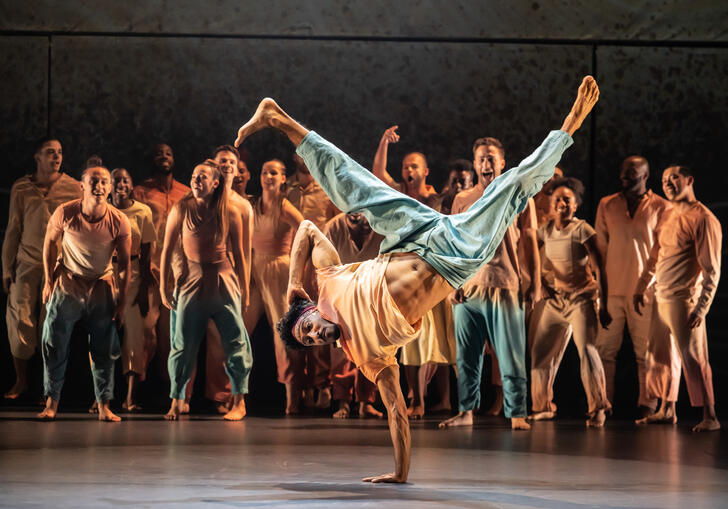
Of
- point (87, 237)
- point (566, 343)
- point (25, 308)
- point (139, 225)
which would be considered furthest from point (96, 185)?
point (566, 343)

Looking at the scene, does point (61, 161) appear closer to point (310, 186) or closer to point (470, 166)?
point (310, 186)

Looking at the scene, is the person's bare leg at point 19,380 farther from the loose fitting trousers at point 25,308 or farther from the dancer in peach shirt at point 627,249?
the dancer in peach shirt at point 627,249

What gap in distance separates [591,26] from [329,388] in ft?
12.2

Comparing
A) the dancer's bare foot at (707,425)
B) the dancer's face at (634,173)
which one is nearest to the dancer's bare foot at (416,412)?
the dancer's bare foot at (707,425)

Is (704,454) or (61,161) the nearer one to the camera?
(704,454)

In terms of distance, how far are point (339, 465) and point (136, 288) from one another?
3246mm

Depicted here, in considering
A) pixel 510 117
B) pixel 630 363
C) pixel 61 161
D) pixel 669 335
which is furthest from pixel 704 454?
pixel 61 161

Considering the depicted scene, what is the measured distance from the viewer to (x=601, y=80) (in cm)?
880

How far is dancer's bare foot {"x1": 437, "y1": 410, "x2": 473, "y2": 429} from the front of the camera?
23.6ft

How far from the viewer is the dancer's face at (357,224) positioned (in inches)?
311

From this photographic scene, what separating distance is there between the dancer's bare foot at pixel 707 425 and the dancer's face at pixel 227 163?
374cm

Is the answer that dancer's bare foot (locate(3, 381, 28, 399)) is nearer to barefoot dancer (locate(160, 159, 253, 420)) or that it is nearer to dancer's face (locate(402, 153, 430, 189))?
barefoot dancer (locate(160, 159, 253, 420))

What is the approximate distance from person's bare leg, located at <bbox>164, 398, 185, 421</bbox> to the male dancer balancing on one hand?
2964mm

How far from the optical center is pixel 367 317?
469 centimetres
